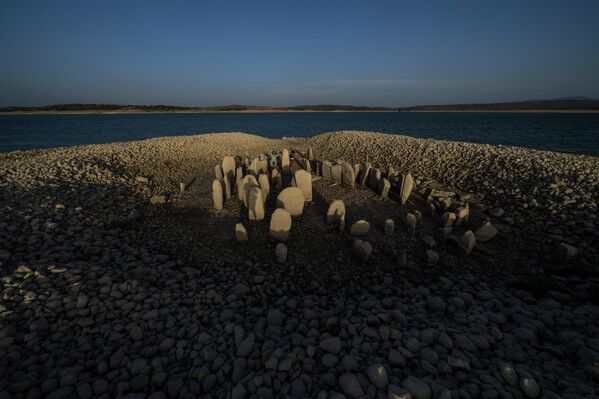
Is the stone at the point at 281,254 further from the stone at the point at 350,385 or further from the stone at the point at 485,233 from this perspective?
the stone at the point at 485,233

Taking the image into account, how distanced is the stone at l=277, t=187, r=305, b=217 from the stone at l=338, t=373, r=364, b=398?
4.57 meters

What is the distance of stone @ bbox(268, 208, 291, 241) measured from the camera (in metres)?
6.26

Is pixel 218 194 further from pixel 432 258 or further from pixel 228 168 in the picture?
pixel 432 258

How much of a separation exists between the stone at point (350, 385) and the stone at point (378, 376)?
0.17m

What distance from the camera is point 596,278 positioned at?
5.07m

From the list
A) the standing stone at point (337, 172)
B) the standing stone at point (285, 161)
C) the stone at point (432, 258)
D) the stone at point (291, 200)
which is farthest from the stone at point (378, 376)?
the standing stone at point (285, 161)

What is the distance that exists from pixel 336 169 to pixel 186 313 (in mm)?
6779

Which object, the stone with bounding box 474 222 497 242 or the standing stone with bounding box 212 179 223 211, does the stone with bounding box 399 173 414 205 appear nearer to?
the stone with bounding box 474 222 497 242

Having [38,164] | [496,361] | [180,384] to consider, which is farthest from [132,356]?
[38,164]

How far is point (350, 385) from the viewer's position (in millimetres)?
2830

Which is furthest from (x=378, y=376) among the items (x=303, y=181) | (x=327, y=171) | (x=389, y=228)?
(x=327, y=171)

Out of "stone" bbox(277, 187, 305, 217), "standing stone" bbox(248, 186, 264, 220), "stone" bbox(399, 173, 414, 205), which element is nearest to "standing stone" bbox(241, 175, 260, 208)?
"standing stone" bbox(248, 186, 264, 220)

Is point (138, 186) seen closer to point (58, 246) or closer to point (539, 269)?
point (58, 246)

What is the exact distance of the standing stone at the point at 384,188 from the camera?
27.5 ft
